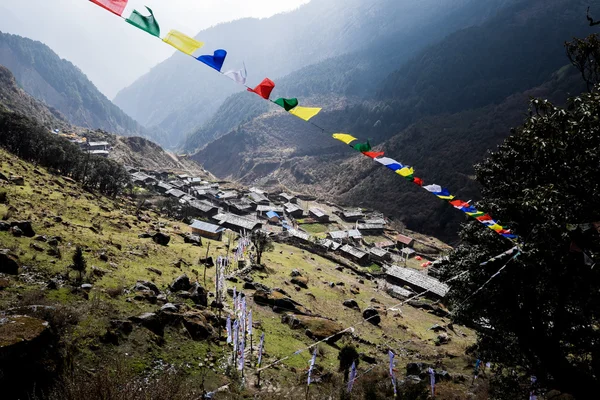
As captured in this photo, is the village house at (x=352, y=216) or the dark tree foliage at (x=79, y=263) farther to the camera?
the village house at (x=352, y=216)

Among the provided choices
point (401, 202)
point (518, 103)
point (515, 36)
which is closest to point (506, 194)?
point (401, 202)

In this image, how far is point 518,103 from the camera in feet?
438

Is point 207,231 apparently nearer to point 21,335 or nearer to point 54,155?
point 54,155

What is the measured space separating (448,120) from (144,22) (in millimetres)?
157634

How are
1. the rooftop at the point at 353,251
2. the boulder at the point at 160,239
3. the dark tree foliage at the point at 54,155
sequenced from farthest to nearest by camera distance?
the rooftop at the point at 353,251
the dark tree foliage at the point at 54,155
the boulder at the point at 160,239

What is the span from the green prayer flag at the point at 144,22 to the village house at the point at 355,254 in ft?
209

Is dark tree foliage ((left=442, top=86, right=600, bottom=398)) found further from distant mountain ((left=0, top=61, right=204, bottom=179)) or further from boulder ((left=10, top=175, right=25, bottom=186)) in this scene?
distant mountain ((left=0, top=61, right=204, bottom=179))

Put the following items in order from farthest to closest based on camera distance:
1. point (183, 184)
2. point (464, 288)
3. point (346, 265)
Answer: point (183, 184) < point (346, 265) < point (464, 288)

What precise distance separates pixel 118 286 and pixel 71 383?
1185 cm

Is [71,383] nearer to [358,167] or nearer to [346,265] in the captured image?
[346,265]

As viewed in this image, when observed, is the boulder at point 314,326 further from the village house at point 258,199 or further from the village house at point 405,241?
the village house at point 258,199

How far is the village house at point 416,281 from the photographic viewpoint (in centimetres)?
5175

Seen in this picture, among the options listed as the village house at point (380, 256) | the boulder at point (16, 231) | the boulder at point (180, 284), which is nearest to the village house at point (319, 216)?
the village house at point (380, 256)

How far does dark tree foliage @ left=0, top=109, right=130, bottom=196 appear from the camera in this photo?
5494 centimetres
